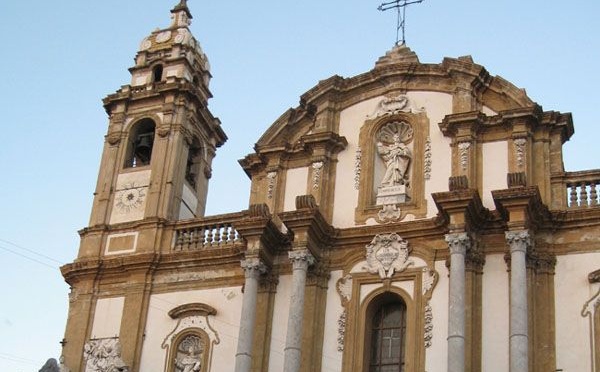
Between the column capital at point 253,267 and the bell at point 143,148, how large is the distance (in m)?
5.72

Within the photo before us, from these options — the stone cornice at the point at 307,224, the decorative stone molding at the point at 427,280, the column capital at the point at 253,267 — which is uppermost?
the stone cornice at the point at 307,224

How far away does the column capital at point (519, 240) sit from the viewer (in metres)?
20.1

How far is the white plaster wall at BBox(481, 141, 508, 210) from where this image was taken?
2186 centimetres

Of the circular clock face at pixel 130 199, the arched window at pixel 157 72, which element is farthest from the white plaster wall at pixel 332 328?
the arched window at pixel 157 72

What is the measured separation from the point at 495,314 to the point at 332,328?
3.25 m

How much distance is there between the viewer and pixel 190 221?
955 inches

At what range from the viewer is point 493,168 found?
22.2 meters

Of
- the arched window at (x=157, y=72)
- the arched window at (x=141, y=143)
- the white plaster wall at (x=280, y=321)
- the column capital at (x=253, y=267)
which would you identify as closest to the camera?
the white plaster wall at (x=280, y=321)

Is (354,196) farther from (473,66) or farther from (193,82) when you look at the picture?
(193,82)

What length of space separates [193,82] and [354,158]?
5776mm

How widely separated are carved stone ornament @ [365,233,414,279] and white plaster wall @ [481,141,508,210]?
186 centimetres

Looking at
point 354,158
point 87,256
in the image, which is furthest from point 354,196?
point 87,256

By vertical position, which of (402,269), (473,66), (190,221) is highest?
(473,66)

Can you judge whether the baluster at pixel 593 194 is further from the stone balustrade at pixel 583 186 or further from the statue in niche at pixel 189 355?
the statue in niche at pixel 189 355
